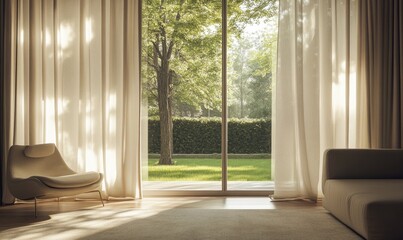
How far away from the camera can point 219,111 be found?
21.7ft

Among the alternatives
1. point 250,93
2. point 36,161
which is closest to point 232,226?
point 36,161

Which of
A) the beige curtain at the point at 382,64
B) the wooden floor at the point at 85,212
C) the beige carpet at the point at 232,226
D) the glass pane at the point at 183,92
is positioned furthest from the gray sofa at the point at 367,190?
the glass pane at the point at 183,92

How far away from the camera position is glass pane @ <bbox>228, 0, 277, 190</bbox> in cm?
646

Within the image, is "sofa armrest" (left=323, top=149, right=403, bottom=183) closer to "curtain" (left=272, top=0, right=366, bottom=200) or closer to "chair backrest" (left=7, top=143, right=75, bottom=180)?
"curtain" (left=272, top=0, right=366, bottom=200)

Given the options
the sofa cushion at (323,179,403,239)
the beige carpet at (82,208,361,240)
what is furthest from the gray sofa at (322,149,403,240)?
the beige carpet at (82,208,361,240)

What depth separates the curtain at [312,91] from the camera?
599 centimetres

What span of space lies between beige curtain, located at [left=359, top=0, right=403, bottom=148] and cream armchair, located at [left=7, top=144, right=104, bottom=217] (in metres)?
3.07

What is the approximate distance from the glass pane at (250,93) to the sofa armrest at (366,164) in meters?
1.49

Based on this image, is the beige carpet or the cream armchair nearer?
the beige carpet

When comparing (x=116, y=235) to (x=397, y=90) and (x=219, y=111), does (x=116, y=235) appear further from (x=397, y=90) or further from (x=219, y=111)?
(x=397, y=90)

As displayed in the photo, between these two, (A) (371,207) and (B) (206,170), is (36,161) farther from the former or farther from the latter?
(A) (371,207)

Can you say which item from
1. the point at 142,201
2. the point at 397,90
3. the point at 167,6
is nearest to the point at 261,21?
the point at 167,6

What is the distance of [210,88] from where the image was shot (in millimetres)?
6617

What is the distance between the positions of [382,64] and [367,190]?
2.29m
